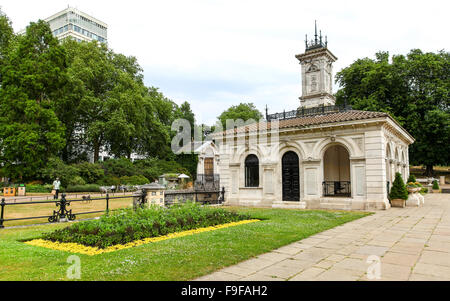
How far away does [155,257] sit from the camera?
5.81 meters

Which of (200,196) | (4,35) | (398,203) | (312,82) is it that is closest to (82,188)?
(200,196)

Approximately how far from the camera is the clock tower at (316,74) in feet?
78.0

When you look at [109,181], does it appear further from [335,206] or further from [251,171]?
[335,206]

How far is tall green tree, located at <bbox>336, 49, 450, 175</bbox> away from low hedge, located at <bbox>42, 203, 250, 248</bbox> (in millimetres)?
27384

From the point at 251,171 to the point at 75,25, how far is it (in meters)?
84.5

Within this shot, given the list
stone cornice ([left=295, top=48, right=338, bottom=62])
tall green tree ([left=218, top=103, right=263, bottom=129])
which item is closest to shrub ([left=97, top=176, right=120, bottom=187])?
stone cornice ([left=295, top=48, right=338, bottom=62])

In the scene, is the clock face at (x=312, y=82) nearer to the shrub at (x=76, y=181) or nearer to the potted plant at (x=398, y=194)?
the potted plant at (x=398, y=194)

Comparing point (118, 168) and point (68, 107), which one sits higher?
point (68, 107)

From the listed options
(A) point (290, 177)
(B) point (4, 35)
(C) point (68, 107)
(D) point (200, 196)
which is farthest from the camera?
(C) point (68, 107)

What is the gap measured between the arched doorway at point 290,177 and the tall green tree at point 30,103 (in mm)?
23922

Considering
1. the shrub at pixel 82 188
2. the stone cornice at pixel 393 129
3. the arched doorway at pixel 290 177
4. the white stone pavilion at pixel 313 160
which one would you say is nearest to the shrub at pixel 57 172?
the shrub at pixel 82 188

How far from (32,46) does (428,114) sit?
43.4 meters

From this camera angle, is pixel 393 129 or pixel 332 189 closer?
pixel 393 129
